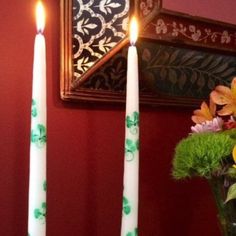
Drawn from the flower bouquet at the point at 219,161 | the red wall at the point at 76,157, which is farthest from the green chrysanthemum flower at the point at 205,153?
the red wall at the point at 76,157

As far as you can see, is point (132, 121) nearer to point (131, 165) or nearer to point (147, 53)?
point (131, 165)

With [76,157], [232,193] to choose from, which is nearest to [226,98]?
[232,193]

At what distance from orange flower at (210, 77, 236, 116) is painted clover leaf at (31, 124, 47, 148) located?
0.27 meters

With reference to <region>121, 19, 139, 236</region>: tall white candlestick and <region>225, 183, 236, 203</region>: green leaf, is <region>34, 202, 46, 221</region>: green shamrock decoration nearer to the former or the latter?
<region>121, 19, 139, 236</region>: tall white candlestick

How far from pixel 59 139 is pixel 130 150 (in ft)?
0.58

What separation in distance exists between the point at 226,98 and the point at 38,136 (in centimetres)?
29

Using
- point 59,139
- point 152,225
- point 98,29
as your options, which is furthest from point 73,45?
point 152,225

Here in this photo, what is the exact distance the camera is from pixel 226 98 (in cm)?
58

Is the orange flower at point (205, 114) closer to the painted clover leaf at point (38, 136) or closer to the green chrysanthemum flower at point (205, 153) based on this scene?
the green chrysanthemum flower at point (205, 153)

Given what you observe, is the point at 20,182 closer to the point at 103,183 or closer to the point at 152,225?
the point at 103,183

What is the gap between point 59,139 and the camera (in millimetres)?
641

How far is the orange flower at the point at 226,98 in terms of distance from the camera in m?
0.57

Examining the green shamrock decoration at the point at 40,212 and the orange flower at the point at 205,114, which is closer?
the green shamrock decoration at the point at 40,212

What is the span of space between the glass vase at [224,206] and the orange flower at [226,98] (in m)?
0.11
